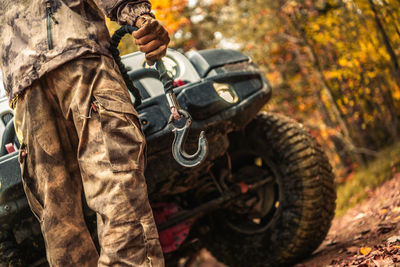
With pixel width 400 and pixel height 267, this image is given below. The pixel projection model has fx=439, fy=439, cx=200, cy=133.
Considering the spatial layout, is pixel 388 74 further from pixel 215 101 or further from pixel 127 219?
pixel 127 219

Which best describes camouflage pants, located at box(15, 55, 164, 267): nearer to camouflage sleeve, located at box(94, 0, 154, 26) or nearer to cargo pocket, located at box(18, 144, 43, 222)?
cargo pocket, located at box(18, 144, 43, 222)

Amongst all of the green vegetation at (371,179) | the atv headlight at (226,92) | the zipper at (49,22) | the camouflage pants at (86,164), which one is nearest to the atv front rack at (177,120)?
the camouflage pants at (86,164)

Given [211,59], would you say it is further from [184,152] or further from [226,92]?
[184,152]

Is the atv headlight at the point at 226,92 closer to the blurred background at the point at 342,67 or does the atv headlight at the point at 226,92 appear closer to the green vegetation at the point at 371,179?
the blurred background at the point at 342,67

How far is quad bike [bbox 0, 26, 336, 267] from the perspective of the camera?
229cm

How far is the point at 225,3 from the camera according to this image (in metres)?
12.0

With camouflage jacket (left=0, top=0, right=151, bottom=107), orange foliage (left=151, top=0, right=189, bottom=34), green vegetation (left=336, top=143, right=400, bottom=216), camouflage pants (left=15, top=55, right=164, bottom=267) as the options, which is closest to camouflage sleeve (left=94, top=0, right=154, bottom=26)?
camouflage jacket (left=0, top=0, right=151, bottom=107)

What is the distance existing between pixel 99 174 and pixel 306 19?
5.58 meters

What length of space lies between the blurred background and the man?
1.16 metres

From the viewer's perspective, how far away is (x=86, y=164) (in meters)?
1.77

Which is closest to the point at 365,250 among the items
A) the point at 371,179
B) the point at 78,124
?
the point at 78,124

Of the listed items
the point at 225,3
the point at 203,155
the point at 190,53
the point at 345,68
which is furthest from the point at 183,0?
the point at 203,155

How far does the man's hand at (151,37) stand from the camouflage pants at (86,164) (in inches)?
6.6

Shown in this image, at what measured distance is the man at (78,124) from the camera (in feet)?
5.53
